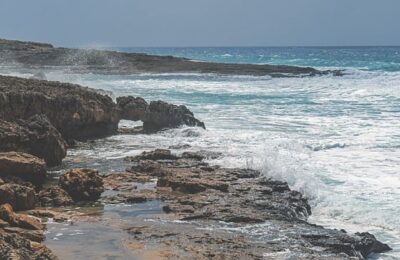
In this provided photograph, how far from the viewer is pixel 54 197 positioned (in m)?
10.1

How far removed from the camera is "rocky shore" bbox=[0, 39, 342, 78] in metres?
59.8

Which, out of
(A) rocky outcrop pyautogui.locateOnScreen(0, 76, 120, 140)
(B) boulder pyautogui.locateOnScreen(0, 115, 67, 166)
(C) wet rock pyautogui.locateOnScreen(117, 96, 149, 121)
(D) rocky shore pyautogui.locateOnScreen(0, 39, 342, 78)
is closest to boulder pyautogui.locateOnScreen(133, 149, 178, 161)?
(B) boulder pyautogui.locateOnScreen(0, 115, 67, 166)

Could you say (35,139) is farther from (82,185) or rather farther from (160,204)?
(160,204)

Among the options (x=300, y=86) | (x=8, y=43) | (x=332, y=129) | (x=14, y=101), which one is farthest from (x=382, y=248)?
(x=8, y=43)

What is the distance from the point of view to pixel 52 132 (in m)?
13.2

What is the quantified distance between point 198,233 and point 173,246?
715 millimetres

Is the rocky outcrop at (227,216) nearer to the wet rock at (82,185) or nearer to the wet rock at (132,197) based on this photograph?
the wet rock at (132,197)

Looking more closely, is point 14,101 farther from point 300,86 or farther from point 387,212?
point 300,86

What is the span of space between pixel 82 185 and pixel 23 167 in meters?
1.20

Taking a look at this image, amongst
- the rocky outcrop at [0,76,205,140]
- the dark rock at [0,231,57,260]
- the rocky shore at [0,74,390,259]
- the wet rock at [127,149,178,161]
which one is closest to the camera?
the dark rock at [0,231,57,260]

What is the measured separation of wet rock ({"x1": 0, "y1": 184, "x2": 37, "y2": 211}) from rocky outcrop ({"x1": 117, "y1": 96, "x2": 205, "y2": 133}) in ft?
33.7

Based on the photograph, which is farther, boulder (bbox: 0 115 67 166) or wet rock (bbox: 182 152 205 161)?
wet rock (bbox: 182 152 205 161)

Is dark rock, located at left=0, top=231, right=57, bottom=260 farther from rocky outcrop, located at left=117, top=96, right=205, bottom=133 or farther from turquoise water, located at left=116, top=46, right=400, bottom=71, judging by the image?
turquoise water, located at left=116, top=46, right=400, bottom=71

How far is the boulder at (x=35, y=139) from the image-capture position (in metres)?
12.4
